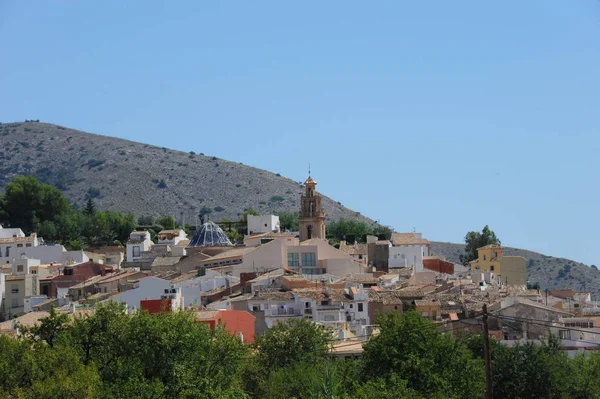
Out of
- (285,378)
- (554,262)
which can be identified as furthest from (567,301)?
(554,262)

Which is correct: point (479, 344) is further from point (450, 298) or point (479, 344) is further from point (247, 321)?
point (450, 298)

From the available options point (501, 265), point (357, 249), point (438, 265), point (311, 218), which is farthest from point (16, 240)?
point (501, 265)

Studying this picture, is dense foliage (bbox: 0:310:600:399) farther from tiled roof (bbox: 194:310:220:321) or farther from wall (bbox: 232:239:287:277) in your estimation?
wall (bbox: 232:239:287:277)

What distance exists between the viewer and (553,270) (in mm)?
152125

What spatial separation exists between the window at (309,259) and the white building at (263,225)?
2415 centimetres

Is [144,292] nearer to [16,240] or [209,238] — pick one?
[209,238]

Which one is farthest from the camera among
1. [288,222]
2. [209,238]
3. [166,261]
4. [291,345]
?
[288,222]

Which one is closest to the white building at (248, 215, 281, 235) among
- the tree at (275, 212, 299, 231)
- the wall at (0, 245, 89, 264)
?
the tree at (275, 212, 299, 231)

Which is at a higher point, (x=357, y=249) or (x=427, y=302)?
(x=357, y=249)

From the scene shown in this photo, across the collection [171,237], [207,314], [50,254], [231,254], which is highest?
[171,237]

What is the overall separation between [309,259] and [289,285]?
1413 centimetres

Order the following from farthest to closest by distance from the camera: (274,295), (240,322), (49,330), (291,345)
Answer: (274,295) < (240,322) < (291,345) < (49,330)

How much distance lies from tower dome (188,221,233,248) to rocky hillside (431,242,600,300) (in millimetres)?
42938

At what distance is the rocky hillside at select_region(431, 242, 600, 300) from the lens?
143 metres
